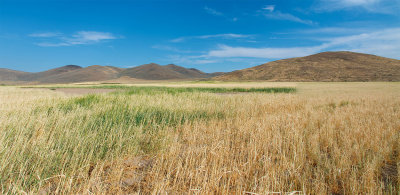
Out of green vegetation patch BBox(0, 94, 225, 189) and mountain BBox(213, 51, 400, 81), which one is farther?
mountain BBox(213, 51, 400, 81)

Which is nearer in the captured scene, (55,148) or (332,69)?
(55,148)

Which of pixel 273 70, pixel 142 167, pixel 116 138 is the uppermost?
pixel 273 70

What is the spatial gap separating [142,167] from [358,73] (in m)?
97.0

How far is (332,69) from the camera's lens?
3438 inches

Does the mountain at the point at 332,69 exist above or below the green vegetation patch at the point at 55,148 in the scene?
above

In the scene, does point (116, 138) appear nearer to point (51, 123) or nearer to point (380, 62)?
point (51, 123)

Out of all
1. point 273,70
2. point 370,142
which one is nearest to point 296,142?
point 370,142

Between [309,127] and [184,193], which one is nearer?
[184,193]

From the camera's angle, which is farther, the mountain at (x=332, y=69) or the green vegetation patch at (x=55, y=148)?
the mountain at (x=332, y=69)

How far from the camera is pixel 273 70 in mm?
99438

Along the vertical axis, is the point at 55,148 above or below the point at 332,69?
below

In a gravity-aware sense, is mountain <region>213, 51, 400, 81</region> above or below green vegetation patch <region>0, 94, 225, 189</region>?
above

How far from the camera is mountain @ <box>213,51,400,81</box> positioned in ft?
248

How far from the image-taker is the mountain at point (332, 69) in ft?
248
